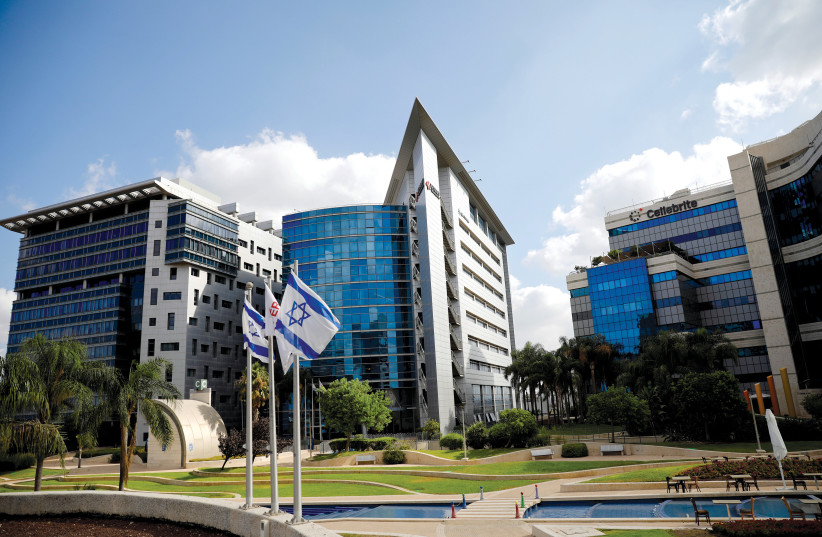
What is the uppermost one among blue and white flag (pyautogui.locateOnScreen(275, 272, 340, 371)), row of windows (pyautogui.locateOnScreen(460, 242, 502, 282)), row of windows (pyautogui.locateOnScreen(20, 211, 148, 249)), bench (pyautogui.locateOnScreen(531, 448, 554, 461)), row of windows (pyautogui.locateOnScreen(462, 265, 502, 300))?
row of windows (pyautogui.locateOnScreen(20, 211, 148, 249))

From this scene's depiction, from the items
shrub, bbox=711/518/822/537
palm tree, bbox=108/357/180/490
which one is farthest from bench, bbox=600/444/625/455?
palm tree, bbox=108/357/180/490

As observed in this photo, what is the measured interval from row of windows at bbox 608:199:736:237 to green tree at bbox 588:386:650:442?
55.3 meters

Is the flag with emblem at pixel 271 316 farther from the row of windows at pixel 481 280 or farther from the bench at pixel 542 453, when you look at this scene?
the row of windows at pixel 481 280

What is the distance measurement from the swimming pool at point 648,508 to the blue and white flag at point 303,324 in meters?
13.2

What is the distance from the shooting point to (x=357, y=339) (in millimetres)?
74000

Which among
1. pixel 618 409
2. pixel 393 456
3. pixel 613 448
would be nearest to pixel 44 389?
pixel 393 456

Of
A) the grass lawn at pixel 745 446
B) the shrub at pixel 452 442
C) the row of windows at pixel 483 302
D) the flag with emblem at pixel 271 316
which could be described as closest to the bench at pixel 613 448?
the grass lawn at pixel 745 446

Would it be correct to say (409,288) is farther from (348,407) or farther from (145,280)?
(145,280)

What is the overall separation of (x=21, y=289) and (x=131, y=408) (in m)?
84.5

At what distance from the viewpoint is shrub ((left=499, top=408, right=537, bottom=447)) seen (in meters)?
46.4

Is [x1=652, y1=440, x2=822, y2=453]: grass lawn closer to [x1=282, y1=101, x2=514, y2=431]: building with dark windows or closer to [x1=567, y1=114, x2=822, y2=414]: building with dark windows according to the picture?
[x1=567, y1=114, x2=822, y2=414]: building with dark windows

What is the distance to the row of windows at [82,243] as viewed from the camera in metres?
88.4

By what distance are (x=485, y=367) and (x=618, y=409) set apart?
42.9m

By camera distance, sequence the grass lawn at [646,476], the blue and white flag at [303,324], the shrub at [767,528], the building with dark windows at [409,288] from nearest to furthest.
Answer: the shrub at [767,528] → the blue and white flag at [303,324] → the grass lawn at [646,476] → the building with dark windows at [409,288]
